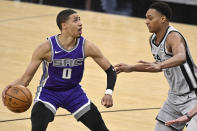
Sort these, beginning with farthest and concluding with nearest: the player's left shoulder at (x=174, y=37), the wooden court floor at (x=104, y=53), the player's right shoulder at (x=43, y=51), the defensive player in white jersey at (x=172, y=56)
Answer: the wooden court floor at (x=104, y=53) → the player's right shoulder at (x=43, y=51) → the defensive player in white jersey at (x=172, y=56) → the player's left shoulder at (x=174, y=37)

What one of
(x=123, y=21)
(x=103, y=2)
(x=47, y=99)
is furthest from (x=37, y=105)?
(x=103, y=2)

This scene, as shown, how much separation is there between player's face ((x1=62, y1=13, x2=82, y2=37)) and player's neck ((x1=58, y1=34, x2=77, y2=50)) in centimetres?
6

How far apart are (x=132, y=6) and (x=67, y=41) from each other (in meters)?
13.3

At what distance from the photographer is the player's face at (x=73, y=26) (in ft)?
18.2

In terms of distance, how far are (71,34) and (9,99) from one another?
98 cm

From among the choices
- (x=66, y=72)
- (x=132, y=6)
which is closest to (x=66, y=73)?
(x=66, y=72)

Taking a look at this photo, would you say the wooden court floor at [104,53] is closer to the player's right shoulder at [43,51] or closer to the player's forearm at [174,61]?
the player's right shoulder at [43,51]

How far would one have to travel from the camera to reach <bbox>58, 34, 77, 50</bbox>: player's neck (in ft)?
18.3

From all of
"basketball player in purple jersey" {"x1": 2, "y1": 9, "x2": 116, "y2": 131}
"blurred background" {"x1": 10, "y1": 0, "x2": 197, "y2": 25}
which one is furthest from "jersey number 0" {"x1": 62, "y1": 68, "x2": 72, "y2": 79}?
"blurred background" {"x1": 10, "y1": 0, "x2": 197, "y2": 25}

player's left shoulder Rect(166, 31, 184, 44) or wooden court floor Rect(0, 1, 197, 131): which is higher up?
player's left shoulder Rect(166, 31, 184, 44)

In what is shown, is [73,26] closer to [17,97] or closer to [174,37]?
[17,97]

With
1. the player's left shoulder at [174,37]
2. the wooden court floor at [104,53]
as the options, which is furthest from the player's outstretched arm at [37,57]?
the wooden court floor at [104,53]

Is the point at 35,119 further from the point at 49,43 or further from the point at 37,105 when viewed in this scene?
the point at 49,43

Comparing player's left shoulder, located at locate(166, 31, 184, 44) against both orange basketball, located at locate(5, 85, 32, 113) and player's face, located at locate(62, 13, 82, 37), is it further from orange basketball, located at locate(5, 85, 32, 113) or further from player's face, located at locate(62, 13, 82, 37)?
orange basketball, located at locate(5, 85, 32, 113)
